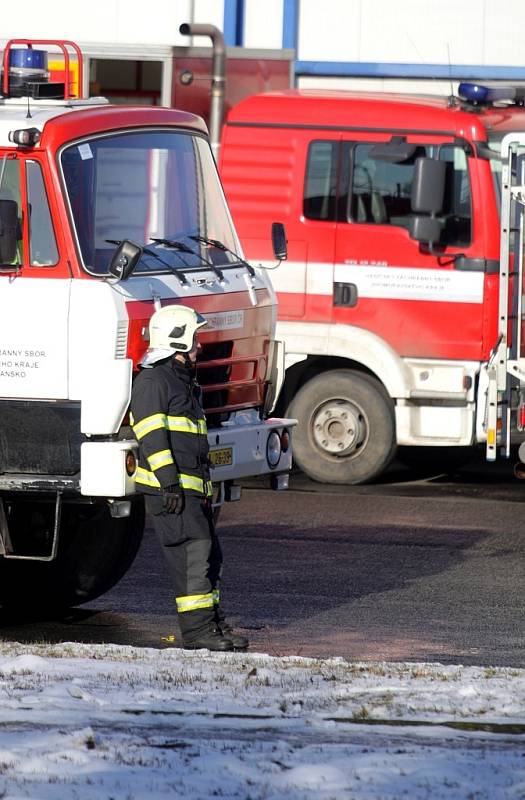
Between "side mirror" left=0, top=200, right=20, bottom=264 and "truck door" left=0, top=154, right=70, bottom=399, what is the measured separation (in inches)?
1.4

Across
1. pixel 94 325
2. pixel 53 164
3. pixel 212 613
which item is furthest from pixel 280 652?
pixel 53 164

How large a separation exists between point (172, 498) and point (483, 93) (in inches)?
239

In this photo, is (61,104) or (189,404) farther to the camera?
(61,104)

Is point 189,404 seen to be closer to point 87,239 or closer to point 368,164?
point 87,239

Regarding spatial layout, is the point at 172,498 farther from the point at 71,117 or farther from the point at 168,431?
the point at 71,117

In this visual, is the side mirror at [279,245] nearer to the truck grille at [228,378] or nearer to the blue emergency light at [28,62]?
the truck grille at [228,378]

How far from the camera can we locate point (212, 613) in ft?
27.3

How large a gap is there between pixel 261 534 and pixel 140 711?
202 inches

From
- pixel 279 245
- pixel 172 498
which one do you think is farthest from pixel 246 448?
pixel 279 245

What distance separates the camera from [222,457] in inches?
350

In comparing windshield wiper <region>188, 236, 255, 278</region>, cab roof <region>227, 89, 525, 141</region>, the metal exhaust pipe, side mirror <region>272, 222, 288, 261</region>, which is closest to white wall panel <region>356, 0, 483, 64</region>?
the metal exhaust pipe

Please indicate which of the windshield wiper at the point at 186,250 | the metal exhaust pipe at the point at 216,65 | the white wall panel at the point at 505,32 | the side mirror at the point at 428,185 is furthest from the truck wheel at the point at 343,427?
the white wall panel at the point at 505,32

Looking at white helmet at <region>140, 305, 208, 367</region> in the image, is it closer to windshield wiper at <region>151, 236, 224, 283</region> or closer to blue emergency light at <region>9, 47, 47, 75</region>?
windshield wiper at <region>151, 236, 224, 283</region>

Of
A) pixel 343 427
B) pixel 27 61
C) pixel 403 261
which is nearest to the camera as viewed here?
pixel 27 61
